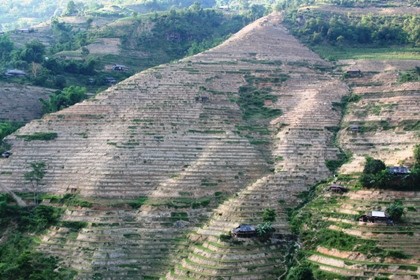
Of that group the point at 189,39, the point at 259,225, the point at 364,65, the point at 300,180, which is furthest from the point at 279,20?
the point at 259,225

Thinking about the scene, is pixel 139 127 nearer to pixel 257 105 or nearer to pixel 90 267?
pixel 257 105

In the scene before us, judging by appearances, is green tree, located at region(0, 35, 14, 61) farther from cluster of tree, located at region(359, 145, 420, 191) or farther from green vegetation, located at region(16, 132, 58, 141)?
cluster of tree, located at region(359, 145, 420, 191)

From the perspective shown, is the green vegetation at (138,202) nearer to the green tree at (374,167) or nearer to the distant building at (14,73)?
the green tree at (374,167)

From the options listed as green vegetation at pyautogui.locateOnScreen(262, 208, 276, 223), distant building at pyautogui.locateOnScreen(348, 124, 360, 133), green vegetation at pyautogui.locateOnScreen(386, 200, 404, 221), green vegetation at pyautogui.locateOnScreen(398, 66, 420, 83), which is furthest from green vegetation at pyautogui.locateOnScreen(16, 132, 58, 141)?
green vegetation at pyautogui.locateOnScreen(398, 66, 420, 83)

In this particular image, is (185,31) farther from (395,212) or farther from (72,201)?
(395,212)

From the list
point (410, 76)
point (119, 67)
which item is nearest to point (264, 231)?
point (410, 76)

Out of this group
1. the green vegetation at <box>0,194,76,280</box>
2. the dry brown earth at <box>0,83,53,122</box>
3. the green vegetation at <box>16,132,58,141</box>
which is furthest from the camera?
the dry brown earth at <box>0,83,53,122</box>

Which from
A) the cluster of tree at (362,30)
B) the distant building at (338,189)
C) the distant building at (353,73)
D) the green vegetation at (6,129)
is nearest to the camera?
the distant building at (338,189)

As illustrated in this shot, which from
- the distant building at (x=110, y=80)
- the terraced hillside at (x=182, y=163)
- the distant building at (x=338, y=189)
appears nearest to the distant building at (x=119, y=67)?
the distant building at (x=110, y=80)
